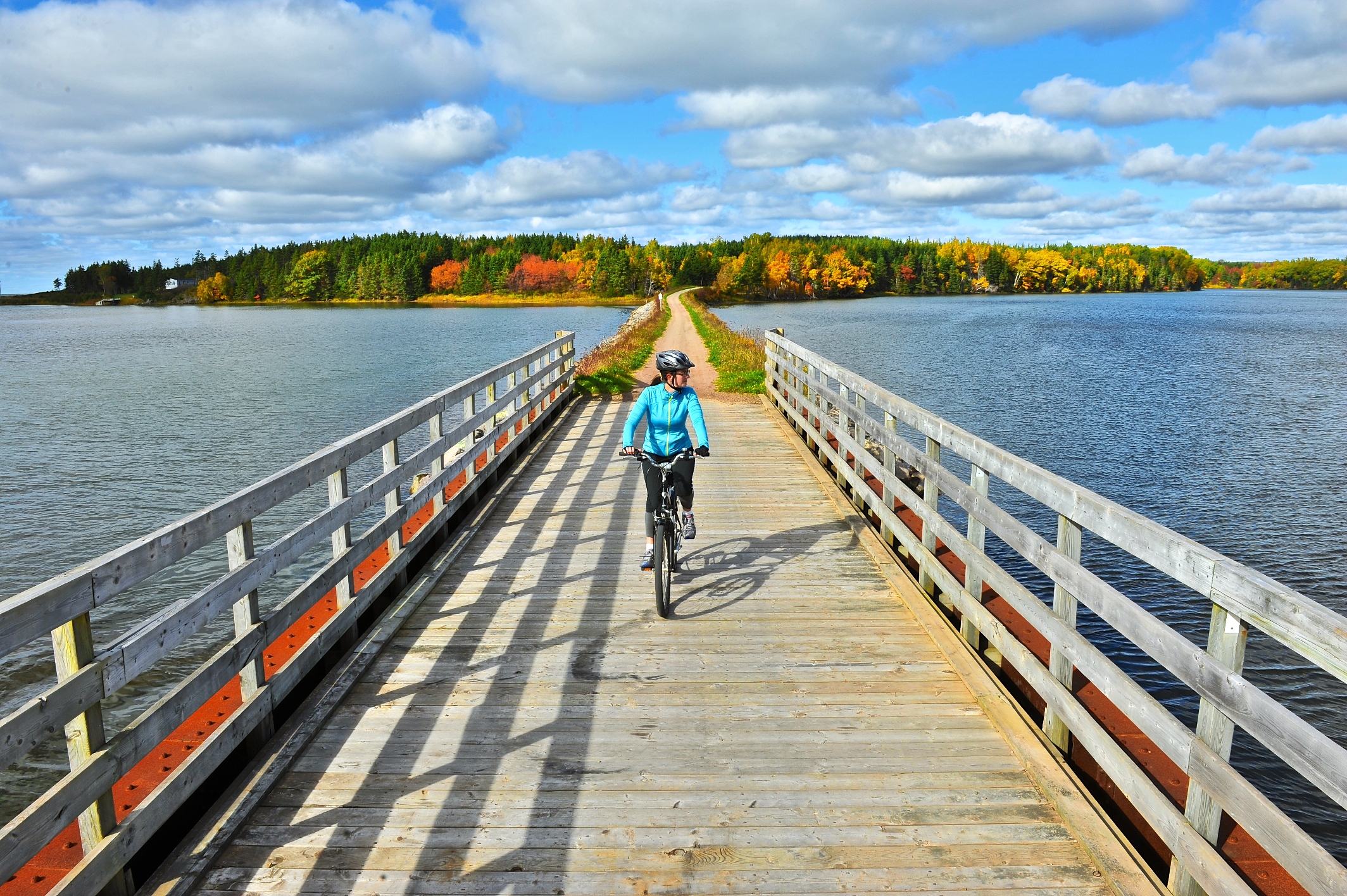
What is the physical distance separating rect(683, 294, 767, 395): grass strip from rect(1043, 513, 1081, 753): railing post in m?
16.1

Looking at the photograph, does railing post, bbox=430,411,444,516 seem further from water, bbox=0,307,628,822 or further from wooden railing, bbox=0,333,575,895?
water, bbox=0,307,628,822

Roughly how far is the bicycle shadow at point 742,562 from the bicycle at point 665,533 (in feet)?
0.66

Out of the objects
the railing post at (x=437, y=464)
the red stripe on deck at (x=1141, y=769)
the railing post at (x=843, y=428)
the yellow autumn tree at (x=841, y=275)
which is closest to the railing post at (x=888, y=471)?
the railing post at (x=843, y=428)

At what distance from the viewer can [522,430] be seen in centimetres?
Answer: 1291

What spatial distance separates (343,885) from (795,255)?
15941 cm

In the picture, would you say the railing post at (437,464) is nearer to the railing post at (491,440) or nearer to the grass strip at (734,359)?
the railing post at (491,440)

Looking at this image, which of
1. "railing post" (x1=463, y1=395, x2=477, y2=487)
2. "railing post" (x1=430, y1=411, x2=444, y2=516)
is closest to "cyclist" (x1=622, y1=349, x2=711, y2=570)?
"railing post" (x1=430, y1=411, x2=444, y2=516)

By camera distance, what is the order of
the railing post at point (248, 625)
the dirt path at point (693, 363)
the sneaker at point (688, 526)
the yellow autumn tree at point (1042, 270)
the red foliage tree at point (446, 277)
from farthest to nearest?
1. the yellow autumn tree at point (1042, 270)
2. the red foliage tree at point (446, 277)
3. the dirt path at point (693, 363)
4. the sneaker at point (688, 526)
5. the railing post at point (248, 625)

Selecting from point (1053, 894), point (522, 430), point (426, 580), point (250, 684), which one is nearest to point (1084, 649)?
point (1053, 894)

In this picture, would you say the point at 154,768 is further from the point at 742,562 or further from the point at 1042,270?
the point at 1042,270

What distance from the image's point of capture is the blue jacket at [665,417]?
6.63 metres

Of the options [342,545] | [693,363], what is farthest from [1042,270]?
[342,545]

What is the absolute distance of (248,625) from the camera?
4.46m

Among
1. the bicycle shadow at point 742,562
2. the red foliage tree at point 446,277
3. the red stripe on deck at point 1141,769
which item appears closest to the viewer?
the red stripe on deck at point 1141,769
